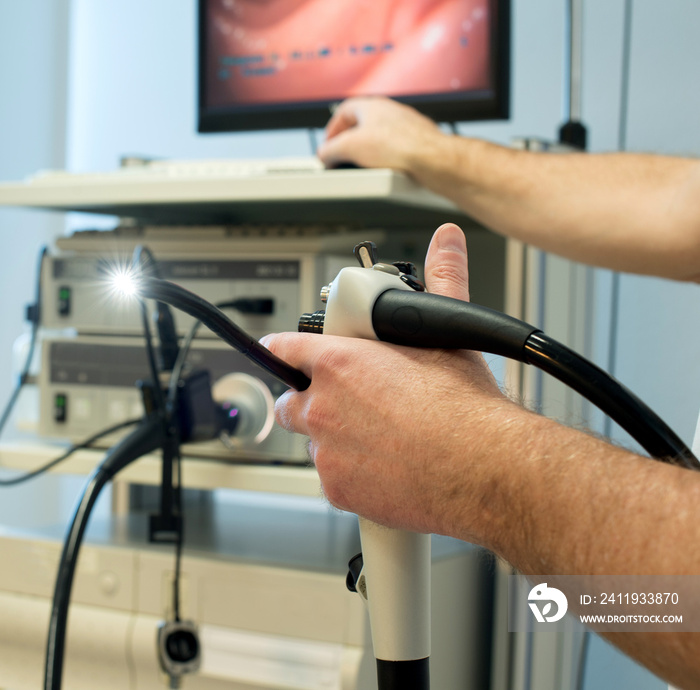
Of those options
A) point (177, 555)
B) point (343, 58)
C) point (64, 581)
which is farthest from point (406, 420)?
point (343, 58)

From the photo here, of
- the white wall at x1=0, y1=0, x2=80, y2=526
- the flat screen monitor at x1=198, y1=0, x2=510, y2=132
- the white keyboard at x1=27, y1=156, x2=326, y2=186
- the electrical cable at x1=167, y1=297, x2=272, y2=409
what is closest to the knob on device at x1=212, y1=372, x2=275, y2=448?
the electrical cable at x1=167, y1=297, x2=272, y2=409

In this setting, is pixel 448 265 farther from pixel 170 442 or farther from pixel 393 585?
pixel 170 442

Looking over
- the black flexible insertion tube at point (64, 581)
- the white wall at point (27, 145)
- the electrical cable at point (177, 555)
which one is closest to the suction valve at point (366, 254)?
the black flexible insertion tube at point (64, 581)

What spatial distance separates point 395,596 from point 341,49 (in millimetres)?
785

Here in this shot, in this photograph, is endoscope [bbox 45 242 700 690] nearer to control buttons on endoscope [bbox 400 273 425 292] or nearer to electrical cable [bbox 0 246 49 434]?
control buttons on endoscope [bbox 400 273 425 292]

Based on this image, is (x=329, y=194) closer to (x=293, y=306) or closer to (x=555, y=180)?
(x=293, y=306)

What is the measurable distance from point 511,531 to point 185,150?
1301 millimetres

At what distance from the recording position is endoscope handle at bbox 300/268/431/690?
0.34 m

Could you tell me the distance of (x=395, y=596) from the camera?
35 cm

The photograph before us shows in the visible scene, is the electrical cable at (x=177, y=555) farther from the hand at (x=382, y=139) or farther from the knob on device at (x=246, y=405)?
the hand at (x=382, y=139)

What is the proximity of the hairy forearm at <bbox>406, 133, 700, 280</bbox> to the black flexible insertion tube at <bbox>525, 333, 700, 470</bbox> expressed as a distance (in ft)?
1.58

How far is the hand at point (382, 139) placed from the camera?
0.77 metres

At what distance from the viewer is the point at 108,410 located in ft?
2.78

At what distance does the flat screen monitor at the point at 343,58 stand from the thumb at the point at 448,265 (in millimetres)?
585
